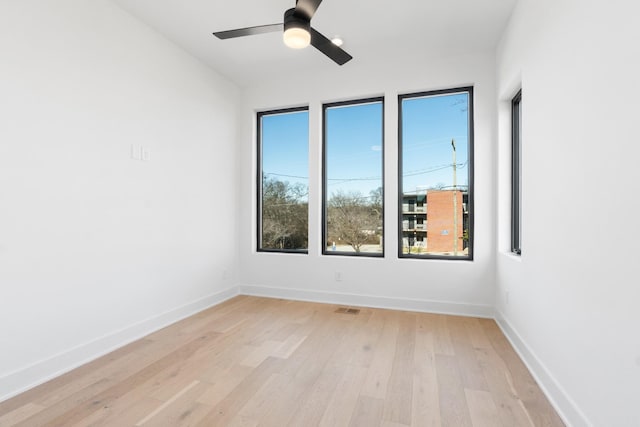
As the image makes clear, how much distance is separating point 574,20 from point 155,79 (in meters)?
3.13

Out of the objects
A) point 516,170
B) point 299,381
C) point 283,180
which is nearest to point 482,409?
point 299,381

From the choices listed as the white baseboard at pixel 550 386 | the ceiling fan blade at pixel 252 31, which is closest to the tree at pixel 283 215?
the ceiling fan blade at pixel 252 31

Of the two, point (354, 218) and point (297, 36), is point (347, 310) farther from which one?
point (297, 36)

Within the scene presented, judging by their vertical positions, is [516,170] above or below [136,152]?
below

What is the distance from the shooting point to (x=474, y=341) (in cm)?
272

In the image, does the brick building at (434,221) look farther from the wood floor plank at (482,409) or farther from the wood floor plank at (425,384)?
the wood floor plank at (482,409)

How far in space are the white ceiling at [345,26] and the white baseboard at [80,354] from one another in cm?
265

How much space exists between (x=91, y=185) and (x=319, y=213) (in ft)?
7.59

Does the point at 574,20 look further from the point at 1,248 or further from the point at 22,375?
the point at 22,375

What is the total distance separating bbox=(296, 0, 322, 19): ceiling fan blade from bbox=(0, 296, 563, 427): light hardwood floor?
7.88 ft

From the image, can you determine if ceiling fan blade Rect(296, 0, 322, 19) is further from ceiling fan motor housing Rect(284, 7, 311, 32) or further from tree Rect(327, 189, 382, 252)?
tree Rect(327, 189, 382, 252)

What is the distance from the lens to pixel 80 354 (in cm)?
233

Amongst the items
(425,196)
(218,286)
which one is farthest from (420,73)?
(218,286)

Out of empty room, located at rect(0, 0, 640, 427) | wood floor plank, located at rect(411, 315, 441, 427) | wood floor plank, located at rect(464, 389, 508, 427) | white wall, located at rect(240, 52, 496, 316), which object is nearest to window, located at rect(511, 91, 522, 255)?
empty room, located at rect(0, 0, 640, 427)
